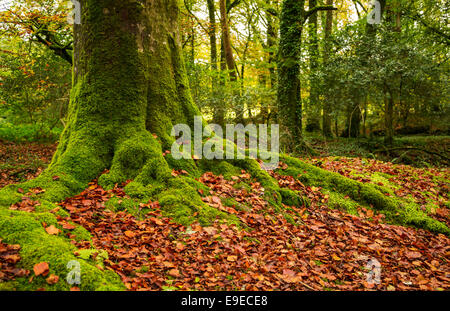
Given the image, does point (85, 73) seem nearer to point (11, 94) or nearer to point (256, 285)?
point (256, 285)

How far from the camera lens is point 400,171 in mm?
7215

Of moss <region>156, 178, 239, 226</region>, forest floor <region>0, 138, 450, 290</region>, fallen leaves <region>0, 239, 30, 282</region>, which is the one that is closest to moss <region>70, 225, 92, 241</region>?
forest floor <region>0, 138, 450, 290</region>

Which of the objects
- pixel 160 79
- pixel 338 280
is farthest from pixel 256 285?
pixel 160 79

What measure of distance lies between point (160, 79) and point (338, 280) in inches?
156

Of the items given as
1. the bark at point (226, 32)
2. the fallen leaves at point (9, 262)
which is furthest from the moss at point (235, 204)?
the bark at point (226, 32)

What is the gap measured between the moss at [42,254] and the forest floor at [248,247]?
5cm

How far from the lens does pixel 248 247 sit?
3174 millimetres

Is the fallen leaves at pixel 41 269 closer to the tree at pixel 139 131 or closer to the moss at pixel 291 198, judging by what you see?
the tree at pixel 139 131

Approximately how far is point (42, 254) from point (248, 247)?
201cm

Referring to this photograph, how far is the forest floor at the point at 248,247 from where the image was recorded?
101 inches

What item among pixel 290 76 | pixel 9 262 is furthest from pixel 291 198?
pixel 290 76

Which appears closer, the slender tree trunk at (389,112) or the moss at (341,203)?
the moss at (341,203)

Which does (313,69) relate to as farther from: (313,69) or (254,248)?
(254,248)

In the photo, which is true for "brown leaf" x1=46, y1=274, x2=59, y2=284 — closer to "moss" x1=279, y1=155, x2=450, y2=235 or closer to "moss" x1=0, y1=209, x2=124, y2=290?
"moss" x1=0, y1=209, x2=124, y2=290
